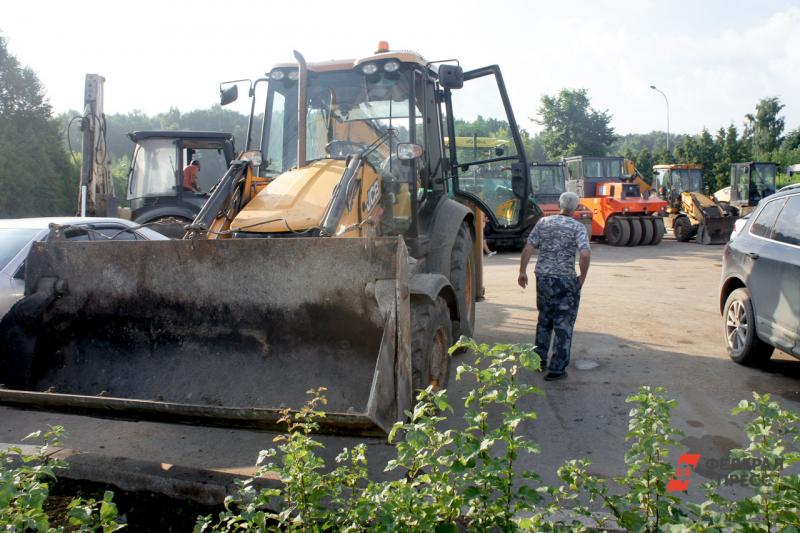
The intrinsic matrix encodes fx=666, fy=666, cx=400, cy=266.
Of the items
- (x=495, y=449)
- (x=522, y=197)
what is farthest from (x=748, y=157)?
(x=495, y=449)

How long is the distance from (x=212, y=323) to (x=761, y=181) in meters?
25.3

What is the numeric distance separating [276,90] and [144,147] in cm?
785

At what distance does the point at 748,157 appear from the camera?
43.1 m

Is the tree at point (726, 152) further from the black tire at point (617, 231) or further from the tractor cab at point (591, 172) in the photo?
the black tire at point (617, 231)

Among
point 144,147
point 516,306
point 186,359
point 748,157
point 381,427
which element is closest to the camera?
point 381,427

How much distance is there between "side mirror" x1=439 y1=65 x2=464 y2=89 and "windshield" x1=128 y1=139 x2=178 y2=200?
28.5 feet

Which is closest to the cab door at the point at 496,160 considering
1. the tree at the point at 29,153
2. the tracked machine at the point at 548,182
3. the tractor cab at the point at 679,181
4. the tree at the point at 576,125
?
the tracked machine at the point at 548,182

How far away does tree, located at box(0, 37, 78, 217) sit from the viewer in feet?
102

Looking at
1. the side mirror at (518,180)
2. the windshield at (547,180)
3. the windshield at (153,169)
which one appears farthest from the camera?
the windshield at (547,180)

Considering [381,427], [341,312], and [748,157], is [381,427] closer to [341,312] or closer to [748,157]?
[341,312]

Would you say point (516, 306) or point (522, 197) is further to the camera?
point (516, 306)

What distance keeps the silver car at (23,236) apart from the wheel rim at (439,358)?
276 cm

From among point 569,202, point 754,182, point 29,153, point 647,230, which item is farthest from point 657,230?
point 29,153

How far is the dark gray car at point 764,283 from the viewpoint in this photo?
588 centimetres
